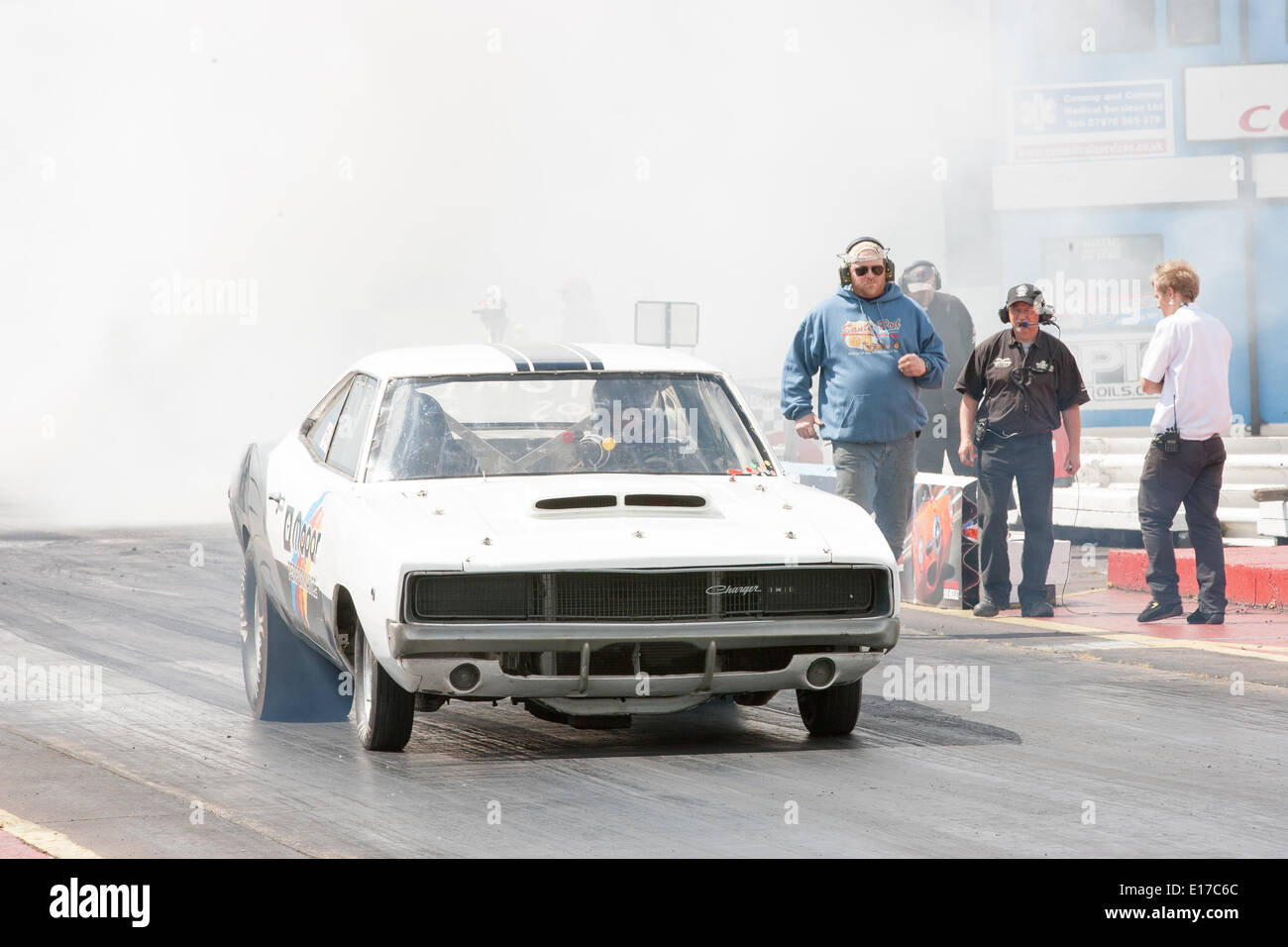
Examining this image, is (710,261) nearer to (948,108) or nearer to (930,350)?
(948,108)

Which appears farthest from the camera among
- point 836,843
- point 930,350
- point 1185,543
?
point 1185,543

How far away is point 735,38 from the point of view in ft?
90.6

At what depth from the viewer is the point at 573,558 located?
5.87 metres

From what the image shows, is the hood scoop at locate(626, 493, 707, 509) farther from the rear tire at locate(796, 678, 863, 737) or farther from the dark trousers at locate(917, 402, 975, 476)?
the dark trousers at locate(917, 402, 975, 476)

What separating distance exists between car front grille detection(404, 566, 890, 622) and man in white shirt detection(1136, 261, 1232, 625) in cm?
462

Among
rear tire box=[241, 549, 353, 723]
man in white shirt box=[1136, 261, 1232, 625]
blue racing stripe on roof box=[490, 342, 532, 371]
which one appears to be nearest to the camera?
blue racing stripe on roof box=[490, 342, 532, 371]

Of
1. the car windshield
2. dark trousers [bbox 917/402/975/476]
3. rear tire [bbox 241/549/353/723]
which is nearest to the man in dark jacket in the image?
dark trousers [bbox 917/402/975/476]

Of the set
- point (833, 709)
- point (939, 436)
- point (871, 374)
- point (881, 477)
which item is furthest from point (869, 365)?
point (939, 436)

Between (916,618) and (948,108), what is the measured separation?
13.0m

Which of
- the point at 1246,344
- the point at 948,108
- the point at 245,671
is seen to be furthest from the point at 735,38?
the point at 245,671

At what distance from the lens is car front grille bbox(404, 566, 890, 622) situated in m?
5.90

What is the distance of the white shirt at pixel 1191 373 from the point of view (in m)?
10.1

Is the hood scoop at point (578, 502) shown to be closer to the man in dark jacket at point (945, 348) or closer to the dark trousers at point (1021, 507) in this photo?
the dark trousers at point (1021, 507)
